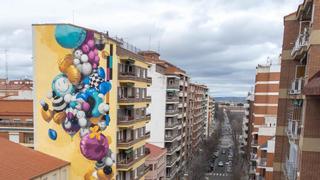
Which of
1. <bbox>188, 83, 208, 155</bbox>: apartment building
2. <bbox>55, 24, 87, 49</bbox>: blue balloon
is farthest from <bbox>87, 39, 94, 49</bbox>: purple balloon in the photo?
<bbox>188, 83, 208, 155</bbox>: apartment building

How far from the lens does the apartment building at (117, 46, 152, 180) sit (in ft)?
90.9

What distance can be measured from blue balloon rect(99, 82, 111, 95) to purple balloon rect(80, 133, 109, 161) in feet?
12.4

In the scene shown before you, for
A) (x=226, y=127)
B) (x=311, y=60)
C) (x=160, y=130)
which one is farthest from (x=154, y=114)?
(x=226, y=127)

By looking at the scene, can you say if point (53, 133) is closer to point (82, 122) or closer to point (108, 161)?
point (82, 122)

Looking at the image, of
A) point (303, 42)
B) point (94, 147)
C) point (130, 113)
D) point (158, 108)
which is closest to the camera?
point (303, 42)

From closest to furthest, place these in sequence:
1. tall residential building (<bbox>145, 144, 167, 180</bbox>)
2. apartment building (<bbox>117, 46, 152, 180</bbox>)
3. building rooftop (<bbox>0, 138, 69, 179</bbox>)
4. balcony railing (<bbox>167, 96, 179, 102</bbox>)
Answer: building rooftop (<bbox>0, 138, 69, 179</bbox>), apartment building (<bbox>117, 46, 152, 180</bbox>), tall residential building (<bbox>145, 144, 167, 180</bbox>), balcony railing (<bbox>167, 96, 179, 102</bbox>)

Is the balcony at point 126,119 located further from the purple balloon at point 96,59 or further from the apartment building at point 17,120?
the apartment building at point 17,120

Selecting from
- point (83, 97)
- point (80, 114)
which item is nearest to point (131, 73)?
point (83, 97)

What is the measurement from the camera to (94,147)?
2659 centimetres

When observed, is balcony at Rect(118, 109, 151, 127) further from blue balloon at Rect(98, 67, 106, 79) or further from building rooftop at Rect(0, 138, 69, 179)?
building rooftop at Rect(0, 138, 69, 179)

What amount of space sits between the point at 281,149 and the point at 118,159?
15.4m

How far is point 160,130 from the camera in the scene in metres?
49.6

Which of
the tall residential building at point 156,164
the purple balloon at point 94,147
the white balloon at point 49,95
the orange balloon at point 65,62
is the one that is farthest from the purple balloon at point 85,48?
the tall residential building at point 156,164

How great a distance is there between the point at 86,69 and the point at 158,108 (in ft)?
81.0
